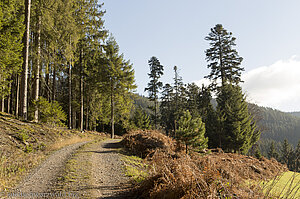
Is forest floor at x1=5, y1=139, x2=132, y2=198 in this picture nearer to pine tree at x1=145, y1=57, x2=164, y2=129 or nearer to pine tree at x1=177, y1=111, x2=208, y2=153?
pine tree at x1=177, y1=111, x2=208, y2=153

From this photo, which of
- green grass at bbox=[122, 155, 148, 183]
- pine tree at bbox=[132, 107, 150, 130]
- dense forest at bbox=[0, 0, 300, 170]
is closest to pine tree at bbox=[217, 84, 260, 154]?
dense forest at bbox=[0, 0, 300, 170]

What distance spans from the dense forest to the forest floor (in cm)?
340

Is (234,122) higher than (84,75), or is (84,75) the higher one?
(84,75)

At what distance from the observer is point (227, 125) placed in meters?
25.5

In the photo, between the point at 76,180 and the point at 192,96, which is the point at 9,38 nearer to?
the point at 76,180

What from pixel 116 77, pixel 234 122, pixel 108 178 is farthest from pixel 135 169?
pixel 234 122

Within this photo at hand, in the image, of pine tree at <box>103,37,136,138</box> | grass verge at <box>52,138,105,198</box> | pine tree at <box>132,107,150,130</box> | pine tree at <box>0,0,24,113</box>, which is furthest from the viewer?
pine tree at <box>132,107,150,130</box>

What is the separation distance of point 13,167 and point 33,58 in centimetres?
1060

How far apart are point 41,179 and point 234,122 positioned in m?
24.3

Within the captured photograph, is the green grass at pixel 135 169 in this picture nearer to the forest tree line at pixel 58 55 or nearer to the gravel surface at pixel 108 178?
the gravel surface at pixel 108 178

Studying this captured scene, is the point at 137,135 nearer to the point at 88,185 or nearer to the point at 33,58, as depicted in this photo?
the point at 88,185

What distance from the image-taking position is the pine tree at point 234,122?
2466cm

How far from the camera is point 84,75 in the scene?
2491cm

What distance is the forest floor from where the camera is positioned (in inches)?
192
